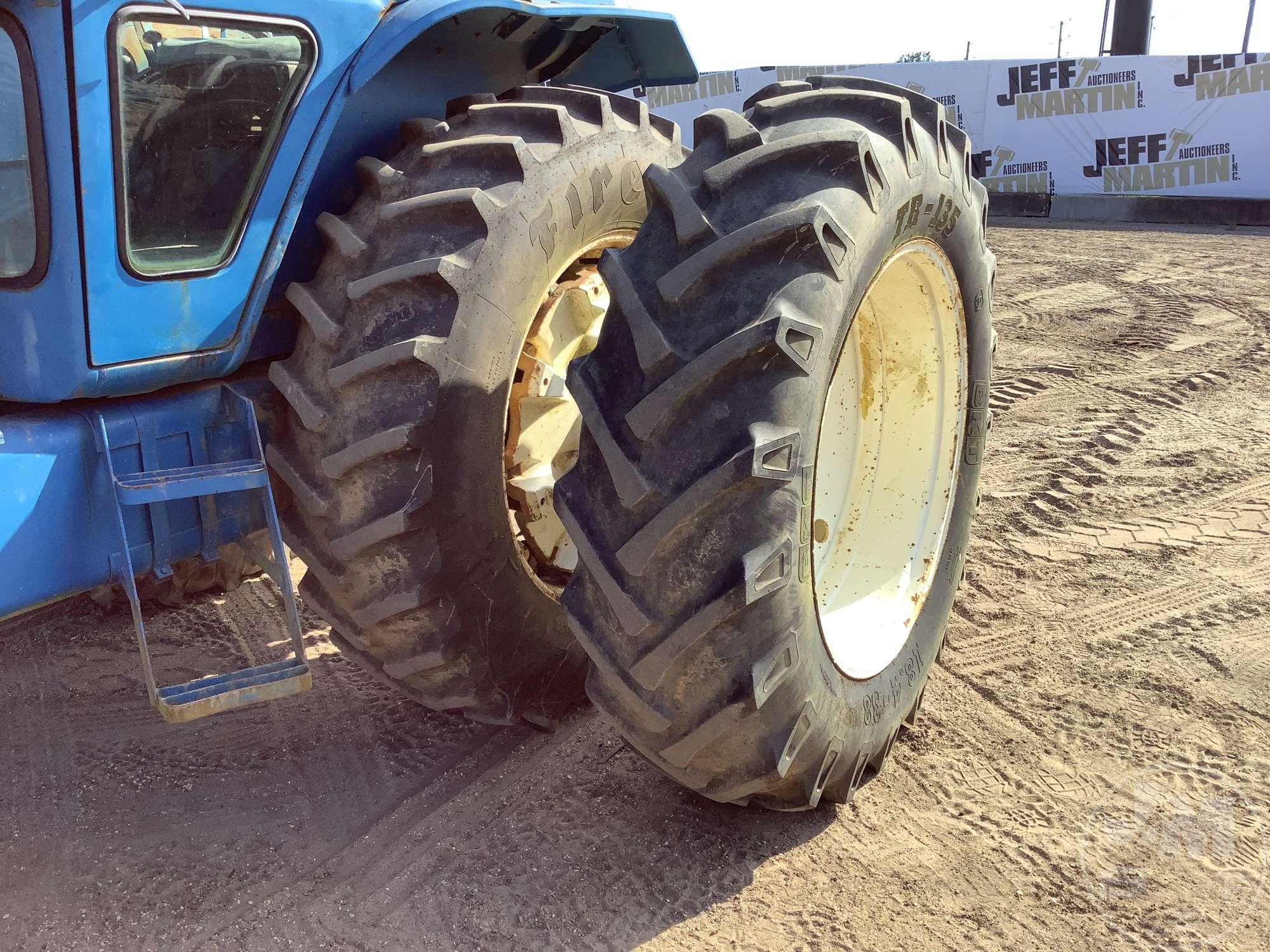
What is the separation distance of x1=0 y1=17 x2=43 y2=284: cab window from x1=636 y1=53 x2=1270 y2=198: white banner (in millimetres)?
11898

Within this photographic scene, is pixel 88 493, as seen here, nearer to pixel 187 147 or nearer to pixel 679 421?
pixel 187 147

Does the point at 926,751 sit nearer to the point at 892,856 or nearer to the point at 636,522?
the point at 892,856

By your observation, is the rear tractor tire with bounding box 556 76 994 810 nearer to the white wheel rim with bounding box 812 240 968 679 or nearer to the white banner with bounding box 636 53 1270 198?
the white wheel rim with bounding box 812 240 968 679

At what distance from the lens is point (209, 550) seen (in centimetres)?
235

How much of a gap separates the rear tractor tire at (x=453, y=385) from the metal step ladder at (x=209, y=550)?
119mm

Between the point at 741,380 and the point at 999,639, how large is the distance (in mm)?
1924

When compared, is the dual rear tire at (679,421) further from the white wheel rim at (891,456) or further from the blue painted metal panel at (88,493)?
the blue painted metal panel at (88,493)

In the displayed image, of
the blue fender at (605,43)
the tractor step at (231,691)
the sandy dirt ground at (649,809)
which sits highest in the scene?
the blue fender at (605,43)

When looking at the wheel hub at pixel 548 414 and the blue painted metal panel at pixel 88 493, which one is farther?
the wheel hub at pixel 548 414

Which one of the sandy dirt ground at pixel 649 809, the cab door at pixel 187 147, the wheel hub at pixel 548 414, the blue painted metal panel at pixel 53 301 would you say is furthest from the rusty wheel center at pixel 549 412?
the blue painted metal panel at pixel 53 301

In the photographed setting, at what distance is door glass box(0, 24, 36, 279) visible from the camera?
75.0 inches

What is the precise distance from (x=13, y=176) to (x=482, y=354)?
93 cm

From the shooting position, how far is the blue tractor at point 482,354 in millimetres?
1975

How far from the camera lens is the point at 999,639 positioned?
3496mm
